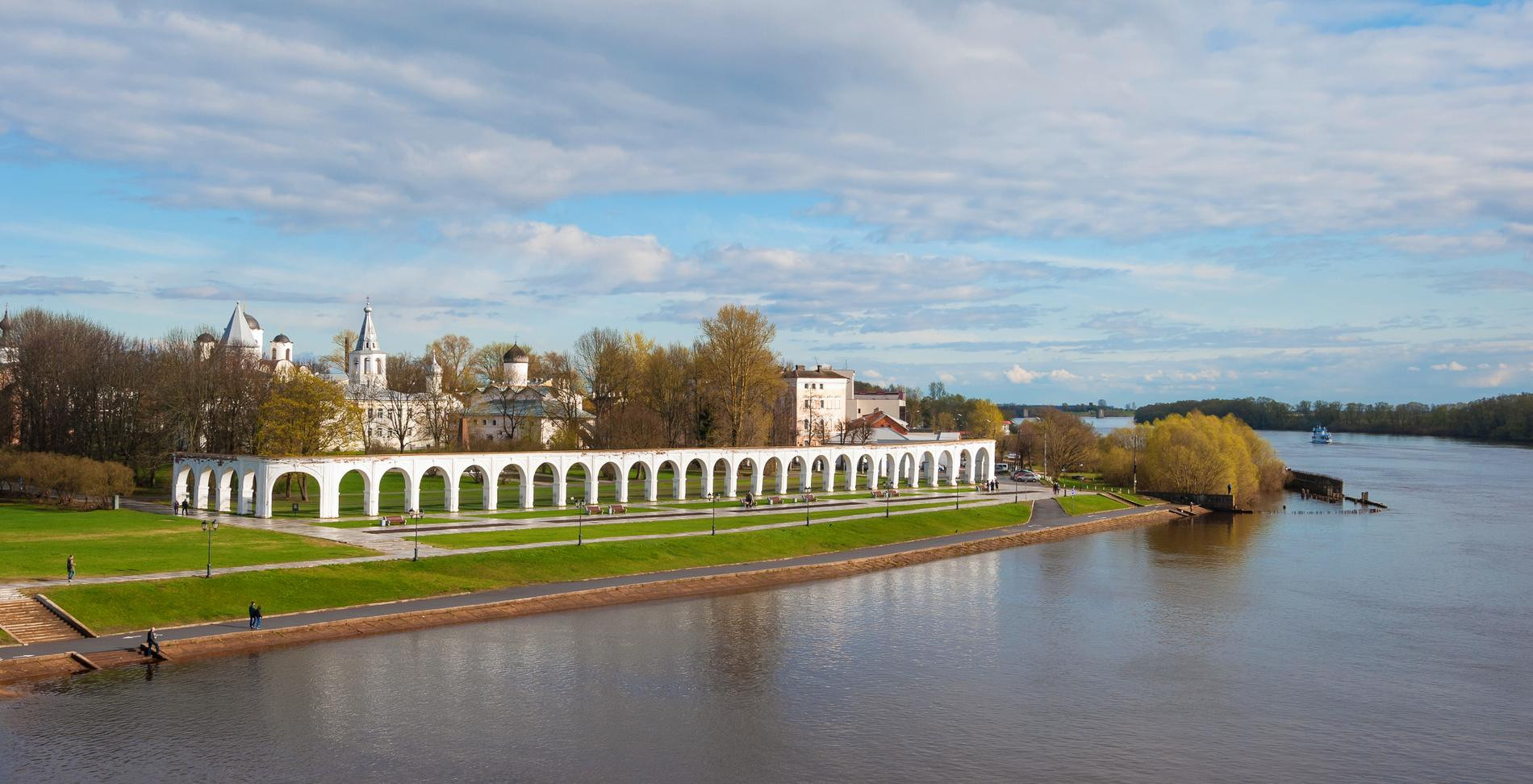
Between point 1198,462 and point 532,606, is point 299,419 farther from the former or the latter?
point 1198,462

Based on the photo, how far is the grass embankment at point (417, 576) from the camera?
3534cm

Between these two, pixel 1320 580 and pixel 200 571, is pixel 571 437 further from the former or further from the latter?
pixel 1320 580

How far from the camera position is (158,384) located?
7069cm

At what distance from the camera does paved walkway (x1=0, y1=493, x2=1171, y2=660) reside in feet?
105

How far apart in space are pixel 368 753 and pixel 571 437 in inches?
2574

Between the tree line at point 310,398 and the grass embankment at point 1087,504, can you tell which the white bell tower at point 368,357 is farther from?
the grass embankment at point 1087,504

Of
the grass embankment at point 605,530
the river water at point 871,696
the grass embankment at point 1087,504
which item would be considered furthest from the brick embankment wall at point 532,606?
the grass embankment at point 1087,504

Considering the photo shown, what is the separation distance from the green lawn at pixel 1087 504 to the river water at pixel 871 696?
29.2 meters

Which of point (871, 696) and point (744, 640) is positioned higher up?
point (744, 640)

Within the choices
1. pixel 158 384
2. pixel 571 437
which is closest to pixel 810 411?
pixel 571 437

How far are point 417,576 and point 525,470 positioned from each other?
2243 cm

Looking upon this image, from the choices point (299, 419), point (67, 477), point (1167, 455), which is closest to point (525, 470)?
point (299, 419)

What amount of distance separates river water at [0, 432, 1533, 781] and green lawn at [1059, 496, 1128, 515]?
29.2 metres

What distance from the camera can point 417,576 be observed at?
139ft
